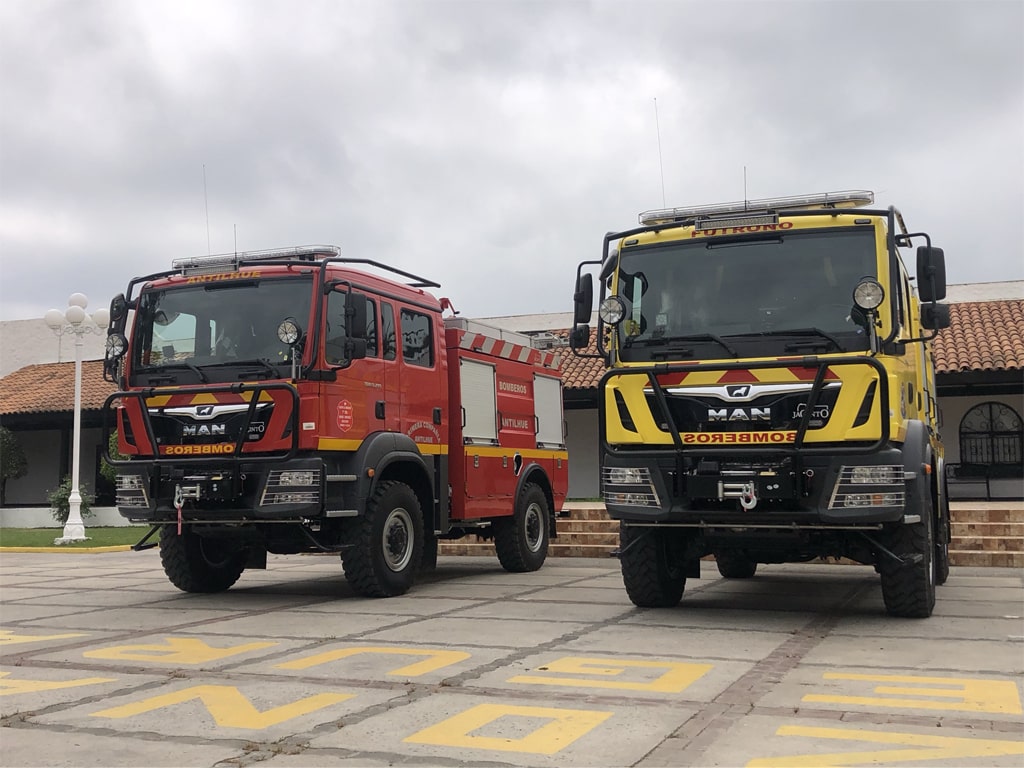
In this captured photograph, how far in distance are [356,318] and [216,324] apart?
1.32m

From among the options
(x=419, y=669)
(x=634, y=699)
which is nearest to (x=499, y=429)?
(x=419, y=669)

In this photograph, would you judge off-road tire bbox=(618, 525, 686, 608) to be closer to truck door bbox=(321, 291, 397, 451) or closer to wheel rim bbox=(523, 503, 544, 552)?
truck door bbox=(321, 291, 397, 451)

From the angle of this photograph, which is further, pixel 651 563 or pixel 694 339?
pixel 651 563

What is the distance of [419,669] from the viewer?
6.50 meters

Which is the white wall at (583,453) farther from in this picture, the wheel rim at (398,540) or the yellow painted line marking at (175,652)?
the yellow painted line marking at (175,652)

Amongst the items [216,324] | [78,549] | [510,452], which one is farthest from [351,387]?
[78,549]

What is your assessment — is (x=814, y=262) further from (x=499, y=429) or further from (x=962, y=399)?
(x=962, y=399)

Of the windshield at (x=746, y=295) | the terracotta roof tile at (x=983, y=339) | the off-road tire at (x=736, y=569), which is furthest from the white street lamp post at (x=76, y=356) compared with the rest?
the terracotta roof tile at (x=983, y=339)

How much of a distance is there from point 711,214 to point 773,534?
8.71ft

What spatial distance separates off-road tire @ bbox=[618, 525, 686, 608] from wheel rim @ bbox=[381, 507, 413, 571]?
2244mm

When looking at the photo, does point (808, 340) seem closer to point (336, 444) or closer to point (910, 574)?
point (910, 574)

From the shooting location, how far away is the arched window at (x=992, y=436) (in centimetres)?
2125

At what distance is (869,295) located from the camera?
7773 millimetres

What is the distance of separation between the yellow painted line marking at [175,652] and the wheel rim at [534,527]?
5.82 metres
